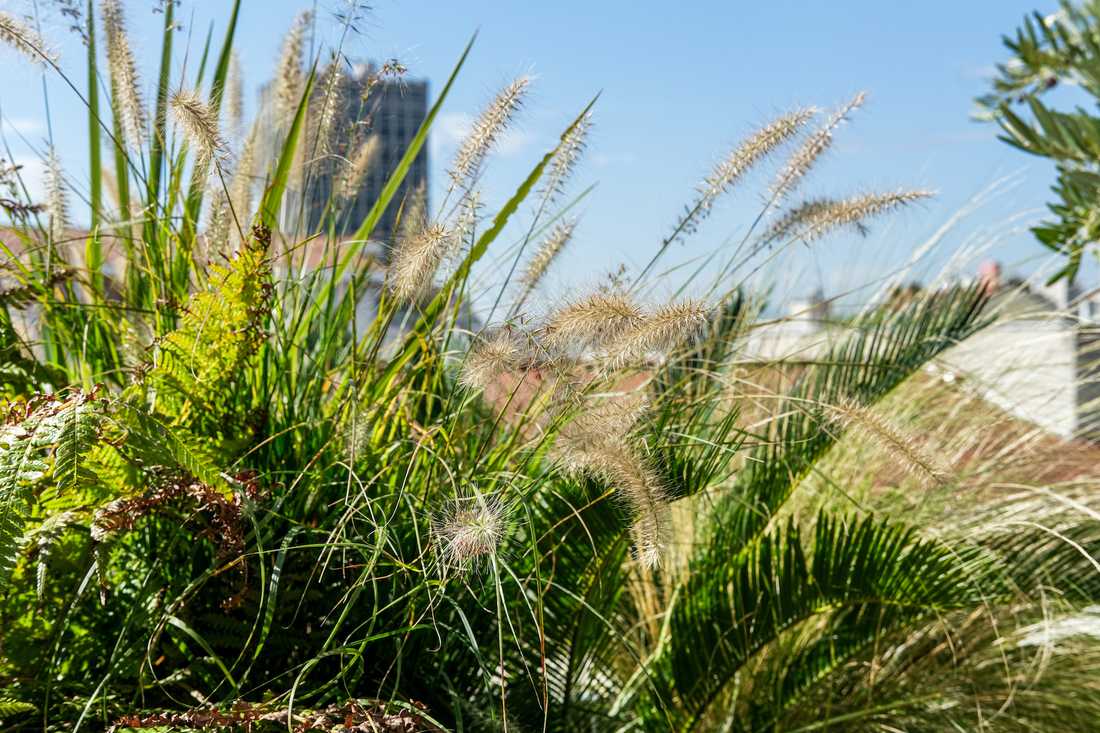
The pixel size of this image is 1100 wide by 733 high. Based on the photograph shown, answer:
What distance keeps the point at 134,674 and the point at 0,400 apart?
41cm

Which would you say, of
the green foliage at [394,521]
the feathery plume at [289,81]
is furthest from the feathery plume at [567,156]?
the feathery plume at [289,81]

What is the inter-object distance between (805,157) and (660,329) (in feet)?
2.21

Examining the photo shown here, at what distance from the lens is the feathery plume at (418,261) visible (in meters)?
1.21

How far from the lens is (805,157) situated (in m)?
1.60

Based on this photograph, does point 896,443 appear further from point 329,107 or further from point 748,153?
point 329,107

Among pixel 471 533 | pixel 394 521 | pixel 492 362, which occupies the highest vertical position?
pixel 492 362

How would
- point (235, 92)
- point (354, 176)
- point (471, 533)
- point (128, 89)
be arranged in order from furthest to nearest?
point (235, 92)
point (354, 176)
point (128, 89)
point (471, 533)

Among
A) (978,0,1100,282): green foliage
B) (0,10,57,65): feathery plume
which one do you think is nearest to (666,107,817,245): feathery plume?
(0,10,57,65): feathery plume

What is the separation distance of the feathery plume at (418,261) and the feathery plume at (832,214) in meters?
0.57

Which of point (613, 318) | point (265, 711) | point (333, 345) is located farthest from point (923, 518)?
point (265, 711)

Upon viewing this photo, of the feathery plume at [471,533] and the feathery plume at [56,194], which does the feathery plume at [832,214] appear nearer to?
the feathery plume at [471,533]

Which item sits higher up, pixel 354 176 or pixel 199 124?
pixel 199 124

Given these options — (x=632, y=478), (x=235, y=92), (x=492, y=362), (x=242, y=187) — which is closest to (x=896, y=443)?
(x=632, y=478)

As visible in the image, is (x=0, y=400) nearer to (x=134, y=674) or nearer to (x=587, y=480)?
(x=134, y=674)
